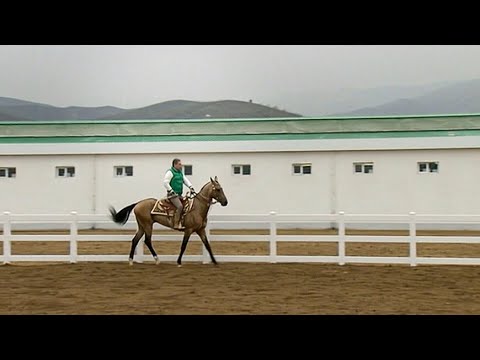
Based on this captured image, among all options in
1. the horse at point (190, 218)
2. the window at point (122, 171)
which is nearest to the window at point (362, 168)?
the window at point (122, 171)

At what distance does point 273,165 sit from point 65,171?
25.3ft

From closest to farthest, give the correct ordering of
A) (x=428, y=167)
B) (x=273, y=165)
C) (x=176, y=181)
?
(x=176, y=181) → (x=428, y=167) → (x=273, y=165)

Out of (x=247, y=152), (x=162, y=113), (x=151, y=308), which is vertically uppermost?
(x=162, y=113)

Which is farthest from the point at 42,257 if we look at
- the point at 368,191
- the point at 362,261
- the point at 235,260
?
the point at 368,191

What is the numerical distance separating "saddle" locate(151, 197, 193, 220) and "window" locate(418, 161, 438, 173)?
12.8 m

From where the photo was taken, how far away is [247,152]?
23.7 m

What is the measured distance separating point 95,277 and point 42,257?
6.96ft

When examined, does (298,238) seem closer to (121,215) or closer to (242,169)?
(121,215)

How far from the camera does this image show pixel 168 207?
1265cm

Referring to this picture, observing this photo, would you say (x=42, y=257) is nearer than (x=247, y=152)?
Yes

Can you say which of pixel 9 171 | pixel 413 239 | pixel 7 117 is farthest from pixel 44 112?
pixel 413 239

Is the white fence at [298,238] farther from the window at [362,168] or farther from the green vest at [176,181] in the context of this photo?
the window at [362,168]

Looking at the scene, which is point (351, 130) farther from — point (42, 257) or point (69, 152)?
point (42, 257)

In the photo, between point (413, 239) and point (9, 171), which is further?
point (9, 171)
